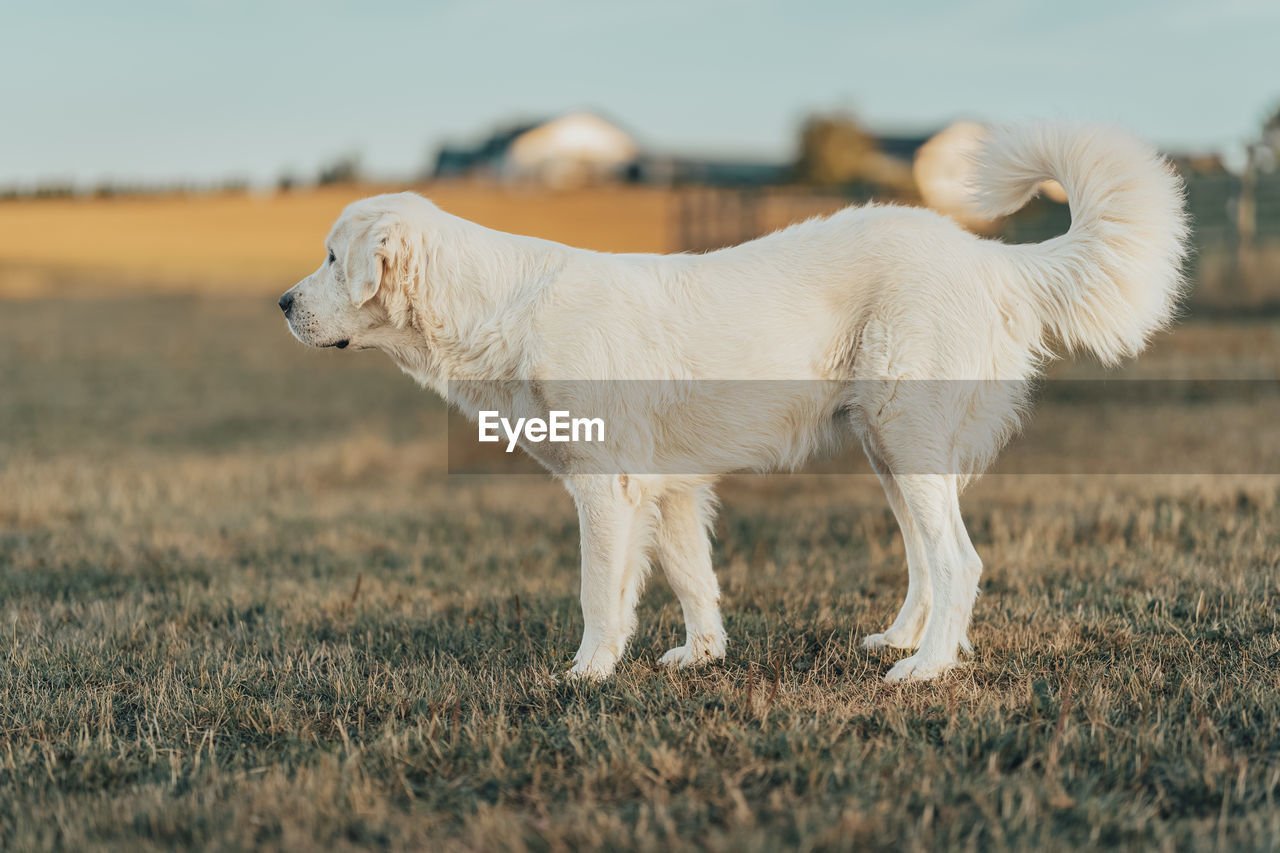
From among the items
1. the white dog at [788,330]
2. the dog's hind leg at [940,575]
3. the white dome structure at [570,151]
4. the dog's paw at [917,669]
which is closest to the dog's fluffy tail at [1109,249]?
the white dog at [788,330]

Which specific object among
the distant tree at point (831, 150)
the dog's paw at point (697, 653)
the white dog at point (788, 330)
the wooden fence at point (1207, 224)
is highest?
the distant tree at point (831, 150)

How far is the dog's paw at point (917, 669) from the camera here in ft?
13.8

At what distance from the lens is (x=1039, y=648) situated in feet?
15.0

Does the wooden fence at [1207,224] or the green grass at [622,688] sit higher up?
the wooden fence at [1207,224]

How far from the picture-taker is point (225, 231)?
161 feet

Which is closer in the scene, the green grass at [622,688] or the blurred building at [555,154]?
the green grass at [622,688]

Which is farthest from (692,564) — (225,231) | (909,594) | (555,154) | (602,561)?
(555,154)

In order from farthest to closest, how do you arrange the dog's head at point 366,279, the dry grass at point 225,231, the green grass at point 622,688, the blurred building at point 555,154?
the blurred building at point 555,154
the dry grass at point 225,231
the dog's head at point 366,279
the green grass at point 622,688

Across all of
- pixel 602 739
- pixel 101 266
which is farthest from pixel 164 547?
pixel 101 266

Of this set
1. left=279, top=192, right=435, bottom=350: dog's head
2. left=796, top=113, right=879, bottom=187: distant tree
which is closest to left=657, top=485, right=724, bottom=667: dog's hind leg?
left=279, top=192, right=435, bottom=350: dog's head

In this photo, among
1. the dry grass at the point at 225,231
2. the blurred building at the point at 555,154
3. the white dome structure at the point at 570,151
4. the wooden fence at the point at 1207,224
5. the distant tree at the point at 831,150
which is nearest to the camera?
the wooden fence at the point at 1207,224

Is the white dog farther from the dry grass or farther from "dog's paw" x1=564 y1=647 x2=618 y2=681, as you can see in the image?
the dry grass

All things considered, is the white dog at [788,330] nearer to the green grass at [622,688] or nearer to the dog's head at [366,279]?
the dog's head at [366,279]

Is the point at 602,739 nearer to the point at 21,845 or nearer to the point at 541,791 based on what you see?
the point at 541,791
